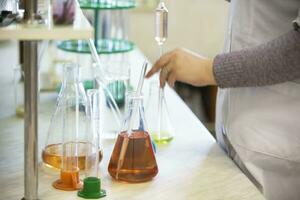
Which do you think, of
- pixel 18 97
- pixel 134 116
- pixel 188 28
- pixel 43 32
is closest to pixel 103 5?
pixel 18 97

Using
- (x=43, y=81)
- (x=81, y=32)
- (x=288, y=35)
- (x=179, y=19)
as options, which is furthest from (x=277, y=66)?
(x=179, y=19)

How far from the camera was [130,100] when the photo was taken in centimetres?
117

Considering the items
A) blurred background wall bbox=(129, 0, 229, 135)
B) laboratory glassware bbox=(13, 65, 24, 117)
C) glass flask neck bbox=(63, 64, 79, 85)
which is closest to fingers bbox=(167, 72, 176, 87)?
glass flask neck bbox=(63, 64, 79, 85)

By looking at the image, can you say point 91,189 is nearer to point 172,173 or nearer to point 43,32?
point 172,173

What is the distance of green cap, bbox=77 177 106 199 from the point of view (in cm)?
106

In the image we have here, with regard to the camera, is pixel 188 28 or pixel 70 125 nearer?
pixel 70 125

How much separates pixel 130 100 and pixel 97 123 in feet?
0.28

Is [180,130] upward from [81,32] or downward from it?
downward

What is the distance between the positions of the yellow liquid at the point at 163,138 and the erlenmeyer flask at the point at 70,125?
11.1 inches

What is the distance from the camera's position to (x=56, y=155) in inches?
45.3

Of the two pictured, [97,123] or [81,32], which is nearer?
[81,32]

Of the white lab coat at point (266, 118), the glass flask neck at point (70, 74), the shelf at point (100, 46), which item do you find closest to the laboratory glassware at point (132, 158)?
the glass flask neck at point (70, 74)

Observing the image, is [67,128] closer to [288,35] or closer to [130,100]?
[130,100]

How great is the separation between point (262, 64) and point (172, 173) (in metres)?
0.27
